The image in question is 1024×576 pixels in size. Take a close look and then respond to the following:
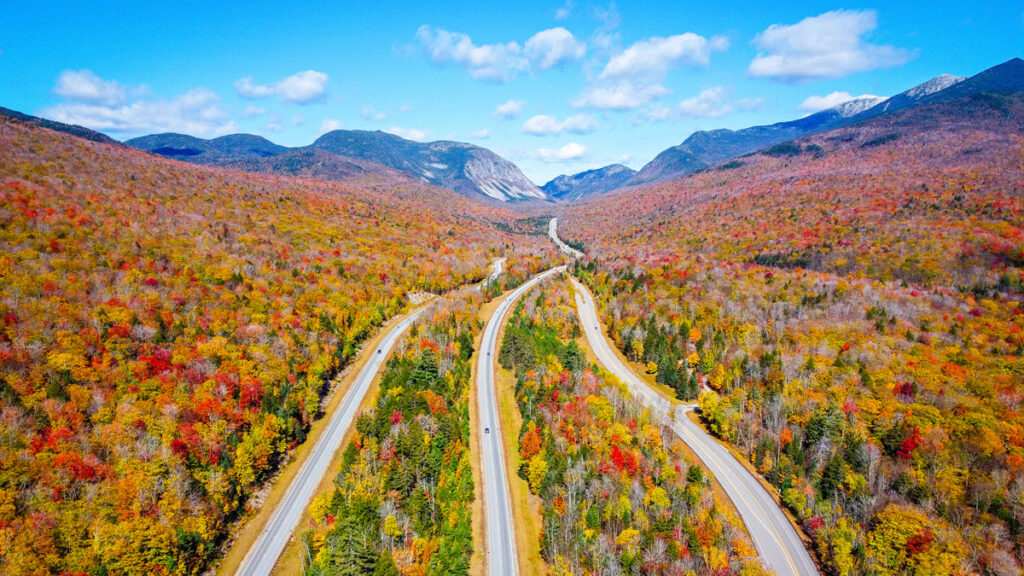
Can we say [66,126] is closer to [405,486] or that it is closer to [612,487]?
[405,486]

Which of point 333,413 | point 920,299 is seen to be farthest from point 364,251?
point 920,299

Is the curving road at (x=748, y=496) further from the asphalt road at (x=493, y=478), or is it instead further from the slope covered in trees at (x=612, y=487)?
the asphalt road at (x=493, y=478)

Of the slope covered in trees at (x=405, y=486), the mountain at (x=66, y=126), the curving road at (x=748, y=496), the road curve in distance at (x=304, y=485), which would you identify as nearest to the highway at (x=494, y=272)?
the road curve in distance at (x=304, y=485)

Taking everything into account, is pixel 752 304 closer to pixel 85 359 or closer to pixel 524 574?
pixel 524 574

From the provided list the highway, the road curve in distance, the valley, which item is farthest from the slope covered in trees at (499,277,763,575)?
the highway

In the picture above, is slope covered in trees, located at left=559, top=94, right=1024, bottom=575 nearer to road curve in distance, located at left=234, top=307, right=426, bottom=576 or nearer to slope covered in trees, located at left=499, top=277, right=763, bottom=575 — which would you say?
slope covered in trees, located at left=499, top=277, right=763, bottom=575
